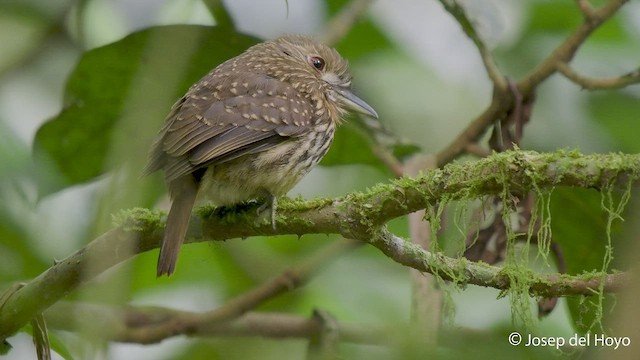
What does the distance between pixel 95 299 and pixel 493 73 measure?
212 centimetres

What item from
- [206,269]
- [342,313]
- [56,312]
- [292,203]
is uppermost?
[292,203]

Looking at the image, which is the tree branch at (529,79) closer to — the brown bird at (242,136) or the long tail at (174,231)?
the brown bird at (242,136)

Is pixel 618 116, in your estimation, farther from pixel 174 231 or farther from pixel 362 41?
pixel 174 231

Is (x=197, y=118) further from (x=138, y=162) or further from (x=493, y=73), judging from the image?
(x=138, y=162)

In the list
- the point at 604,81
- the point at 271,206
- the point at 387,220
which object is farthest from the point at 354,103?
the point at 387,220

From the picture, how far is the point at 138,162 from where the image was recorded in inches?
62.9

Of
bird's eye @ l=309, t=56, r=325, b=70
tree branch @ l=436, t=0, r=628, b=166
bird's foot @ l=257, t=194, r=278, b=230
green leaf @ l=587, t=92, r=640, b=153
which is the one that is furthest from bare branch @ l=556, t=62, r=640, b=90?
bird's foot @ l=257, t=194, r=278, b=230

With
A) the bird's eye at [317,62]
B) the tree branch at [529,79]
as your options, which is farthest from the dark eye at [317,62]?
the tree branch at [529,79]

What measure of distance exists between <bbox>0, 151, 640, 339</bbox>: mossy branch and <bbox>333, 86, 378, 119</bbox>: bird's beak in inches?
31.5

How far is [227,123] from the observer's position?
2.84 m

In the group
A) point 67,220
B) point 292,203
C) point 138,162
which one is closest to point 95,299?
point 138,162

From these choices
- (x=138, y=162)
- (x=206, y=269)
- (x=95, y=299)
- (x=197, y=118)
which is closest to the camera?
(x=95, y=299)

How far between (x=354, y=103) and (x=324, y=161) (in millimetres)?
220

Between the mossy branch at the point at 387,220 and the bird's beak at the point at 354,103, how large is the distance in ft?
2.62
